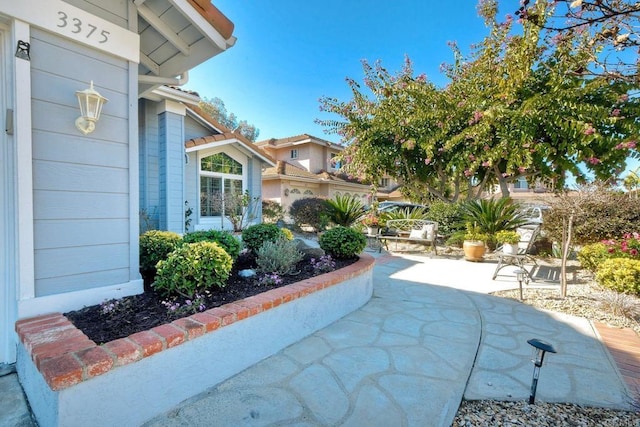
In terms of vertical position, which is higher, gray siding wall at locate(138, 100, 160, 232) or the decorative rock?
gray siding wall at locate(138, 100, 160, 232)

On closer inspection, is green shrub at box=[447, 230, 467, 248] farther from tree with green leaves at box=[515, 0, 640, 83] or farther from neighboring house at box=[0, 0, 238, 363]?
neighboring house at box=[0, 0, 238, 363]

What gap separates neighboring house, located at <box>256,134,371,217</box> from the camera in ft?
54.1

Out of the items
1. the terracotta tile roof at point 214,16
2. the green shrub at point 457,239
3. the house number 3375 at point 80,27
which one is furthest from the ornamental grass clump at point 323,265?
the green shrub at point 457,239

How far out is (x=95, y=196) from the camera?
269 cm

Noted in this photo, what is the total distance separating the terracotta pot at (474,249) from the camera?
726cm

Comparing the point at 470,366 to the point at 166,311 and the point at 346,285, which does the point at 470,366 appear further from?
the point at 166,311

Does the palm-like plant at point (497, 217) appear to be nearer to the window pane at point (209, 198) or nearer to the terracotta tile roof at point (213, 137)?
the terracotta tile roof at point (213, 137)

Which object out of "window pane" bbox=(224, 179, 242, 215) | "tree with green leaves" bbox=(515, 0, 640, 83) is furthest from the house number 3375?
"window pane" bbox=(224, 179, 242, 215)

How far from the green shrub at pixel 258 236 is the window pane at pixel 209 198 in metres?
4.76

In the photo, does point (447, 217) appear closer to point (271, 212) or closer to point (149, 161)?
point (271, 212)

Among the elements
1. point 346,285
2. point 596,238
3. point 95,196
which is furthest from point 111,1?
point 596,238

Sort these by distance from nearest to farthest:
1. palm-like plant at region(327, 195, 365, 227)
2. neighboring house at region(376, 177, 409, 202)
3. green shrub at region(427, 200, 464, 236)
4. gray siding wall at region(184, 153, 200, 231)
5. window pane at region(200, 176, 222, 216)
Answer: gray siding wall at region(184, 153, 200, 231)
window pane at region(200, 176, 222, 216)
green shrub at region(427, 200, 464, 236)
palm-like plant at region(327, 195, 365, 227)
neighboring house at region(376, 177, 409, 202)

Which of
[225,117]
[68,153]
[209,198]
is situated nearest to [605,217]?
[68,153]

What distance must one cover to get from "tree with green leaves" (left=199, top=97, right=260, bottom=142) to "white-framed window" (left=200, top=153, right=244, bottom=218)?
1449cm
